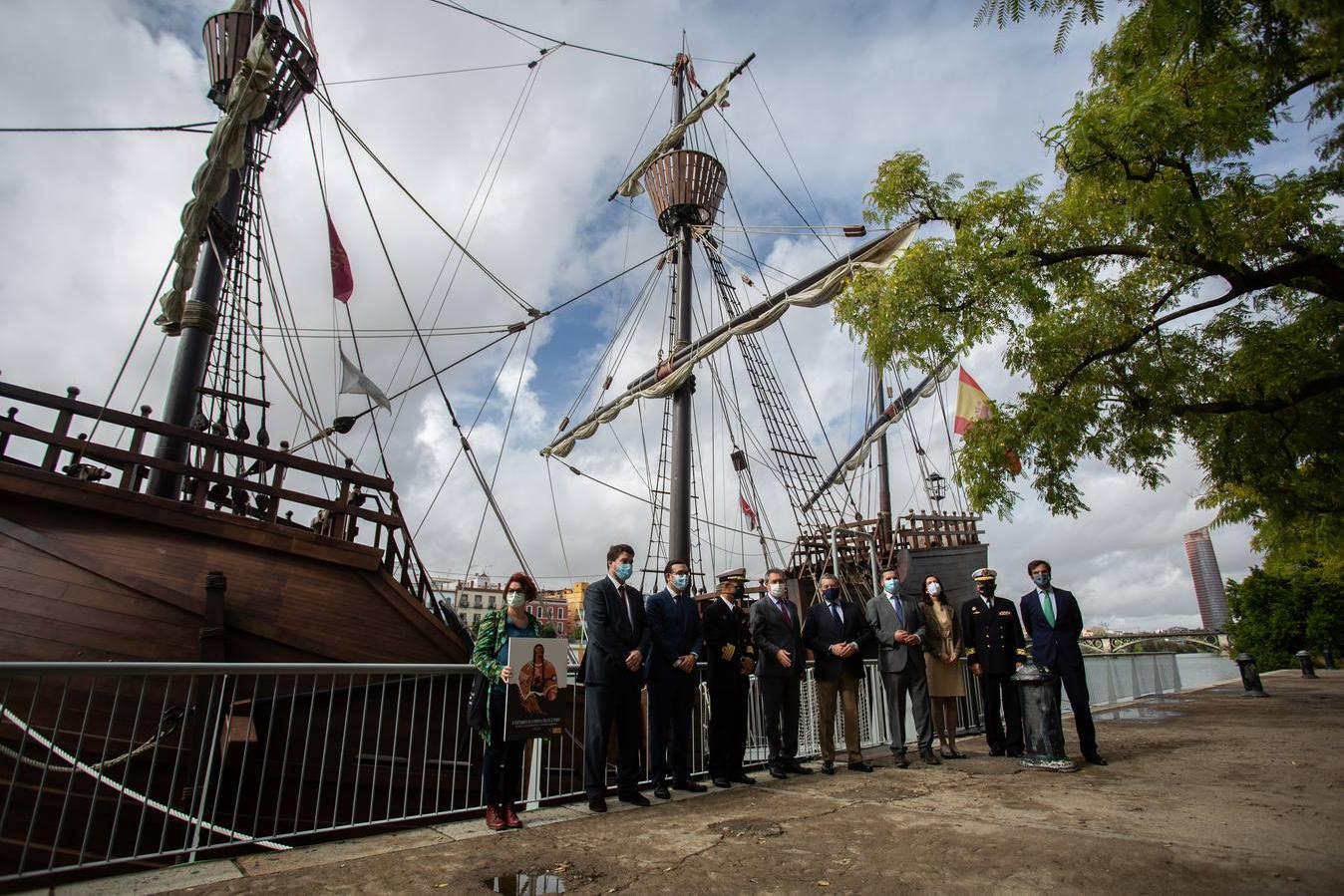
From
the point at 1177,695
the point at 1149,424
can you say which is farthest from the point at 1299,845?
the point at 1177,695

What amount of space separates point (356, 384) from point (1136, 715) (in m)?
12.6

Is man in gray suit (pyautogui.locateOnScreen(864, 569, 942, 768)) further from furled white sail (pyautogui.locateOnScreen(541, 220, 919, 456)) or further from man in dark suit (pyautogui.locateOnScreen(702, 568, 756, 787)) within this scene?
furled white sail (pyautogui.locateOnScreen(541, 220, 919, 456))

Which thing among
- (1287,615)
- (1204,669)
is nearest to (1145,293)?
(1204,669)

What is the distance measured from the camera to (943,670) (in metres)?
6.76

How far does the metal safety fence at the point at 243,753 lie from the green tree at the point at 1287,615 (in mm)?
28781

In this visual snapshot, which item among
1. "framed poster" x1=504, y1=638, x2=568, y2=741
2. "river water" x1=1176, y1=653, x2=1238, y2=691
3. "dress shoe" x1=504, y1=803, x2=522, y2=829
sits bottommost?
"dress shoe" x1=504, y1=803, x2=522, y2=829

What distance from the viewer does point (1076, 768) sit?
5.70 meters

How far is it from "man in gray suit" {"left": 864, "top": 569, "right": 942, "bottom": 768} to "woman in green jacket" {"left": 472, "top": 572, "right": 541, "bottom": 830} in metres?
3.66

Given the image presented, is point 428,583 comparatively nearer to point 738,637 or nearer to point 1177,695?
point 738,637

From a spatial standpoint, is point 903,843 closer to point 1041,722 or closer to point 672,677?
point 672,677

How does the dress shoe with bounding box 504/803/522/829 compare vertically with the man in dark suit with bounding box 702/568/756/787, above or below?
below

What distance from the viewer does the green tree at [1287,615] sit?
26.1 metres

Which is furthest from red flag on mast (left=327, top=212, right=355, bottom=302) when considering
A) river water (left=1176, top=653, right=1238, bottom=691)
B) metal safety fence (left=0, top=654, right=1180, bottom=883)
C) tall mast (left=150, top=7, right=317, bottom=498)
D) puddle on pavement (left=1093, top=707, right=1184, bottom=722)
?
river water (left=1176, top=653, right=1238, bottom=691)

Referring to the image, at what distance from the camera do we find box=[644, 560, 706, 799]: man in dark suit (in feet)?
17.2
